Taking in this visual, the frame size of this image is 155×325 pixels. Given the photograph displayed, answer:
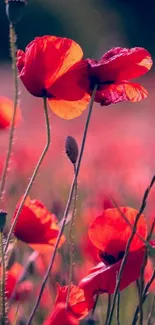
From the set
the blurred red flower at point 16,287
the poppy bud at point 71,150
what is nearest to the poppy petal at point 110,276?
the poppy bud at point 71,150

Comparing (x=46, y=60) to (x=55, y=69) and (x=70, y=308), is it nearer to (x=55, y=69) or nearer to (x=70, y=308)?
(x=55, y=69)

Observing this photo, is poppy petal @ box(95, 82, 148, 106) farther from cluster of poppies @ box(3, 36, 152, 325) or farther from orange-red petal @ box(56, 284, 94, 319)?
orange-red petal @ box(56, 284, 94, 319)

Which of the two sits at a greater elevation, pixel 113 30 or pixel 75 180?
pixel 75 180

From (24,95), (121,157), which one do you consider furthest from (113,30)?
(121,157)

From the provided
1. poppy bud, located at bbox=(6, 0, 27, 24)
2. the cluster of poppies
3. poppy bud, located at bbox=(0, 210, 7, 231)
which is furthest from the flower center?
poppy bud, located at bbox=(6, 0, 27, 24)

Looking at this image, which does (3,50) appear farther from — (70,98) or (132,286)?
(70,98)

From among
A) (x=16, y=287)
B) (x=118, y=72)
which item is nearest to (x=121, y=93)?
(x=118, y=72)
